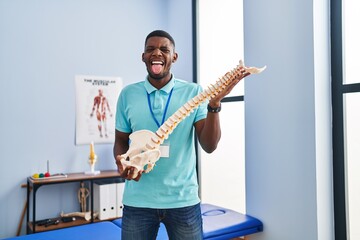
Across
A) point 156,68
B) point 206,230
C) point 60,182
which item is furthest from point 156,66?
point 60,182

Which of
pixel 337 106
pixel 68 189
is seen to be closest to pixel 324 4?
pixel 337 106

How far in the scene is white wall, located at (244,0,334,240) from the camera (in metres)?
1.94

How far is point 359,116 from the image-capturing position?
1.95 m

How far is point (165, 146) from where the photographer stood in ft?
Result: 3.93

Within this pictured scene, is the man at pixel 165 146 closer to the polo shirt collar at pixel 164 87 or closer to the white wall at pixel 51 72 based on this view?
the polo shirt collar at pixel 164 87

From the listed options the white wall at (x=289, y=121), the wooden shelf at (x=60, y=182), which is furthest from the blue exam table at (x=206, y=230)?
the wooden shelf at (x=60, y=182)

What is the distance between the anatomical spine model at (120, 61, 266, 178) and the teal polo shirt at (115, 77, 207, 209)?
8 centimetres

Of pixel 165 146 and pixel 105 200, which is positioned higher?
pixel 165 146

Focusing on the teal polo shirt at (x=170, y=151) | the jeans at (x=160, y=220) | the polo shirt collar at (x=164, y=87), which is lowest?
the jeans at (x=160, y=220)

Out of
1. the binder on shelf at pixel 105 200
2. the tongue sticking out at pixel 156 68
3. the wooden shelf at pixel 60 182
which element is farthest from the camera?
the binder on shelf at pixel 105 200

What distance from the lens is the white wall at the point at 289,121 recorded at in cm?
194

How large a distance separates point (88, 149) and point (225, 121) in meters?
1.45

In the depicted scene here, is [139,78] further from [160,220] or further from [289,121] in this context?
[160,220]

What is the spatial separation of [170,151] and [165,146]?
0.03 m
